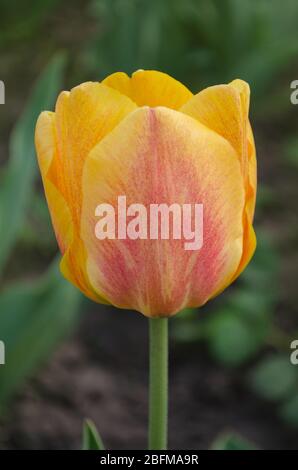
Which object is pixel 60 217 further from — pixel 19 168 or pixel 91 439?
pixel 19 168

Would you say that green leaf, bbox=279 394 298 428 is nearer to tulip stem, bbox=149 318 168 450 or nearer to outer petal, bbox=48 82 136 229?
tulip stem, bbox=149 318 168 450

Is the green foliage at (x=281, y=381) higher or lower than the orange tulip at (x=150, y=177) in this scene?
lower

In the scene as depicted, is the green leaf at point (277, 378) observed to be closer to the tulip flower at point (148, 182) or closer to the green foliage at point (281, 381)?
the green foliage at point (281, 381)

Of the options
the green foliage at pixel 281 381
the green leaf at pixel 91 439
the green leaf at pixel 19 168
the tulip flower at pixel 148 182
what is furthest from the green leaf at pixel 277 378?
the tulip flower at pixel 148 182

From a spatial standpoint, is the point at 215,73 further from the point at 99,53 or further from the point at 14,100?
the point at 14,100

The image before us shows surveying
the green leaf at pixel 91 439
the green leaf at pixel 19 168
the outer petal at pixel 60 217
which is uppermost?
the green leaf at pixel 19 168

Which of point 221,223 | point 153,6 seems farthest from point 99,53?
point 221,223

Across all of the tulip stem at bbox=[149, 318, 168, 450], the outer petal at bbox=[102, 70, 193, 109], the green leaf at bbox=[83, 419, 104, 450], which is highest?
the outer petal at bbox=[102, 70, 193, 109]

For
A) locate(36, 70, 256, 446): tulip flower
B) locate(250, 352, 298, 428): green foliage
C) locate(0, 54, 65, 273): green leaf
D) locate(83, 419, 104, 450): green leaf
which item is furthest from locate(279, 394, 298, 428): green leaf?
locate(36, 70, 256, 446): tulip flower
